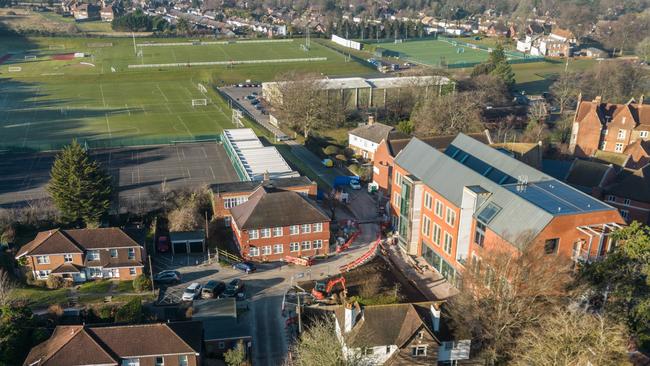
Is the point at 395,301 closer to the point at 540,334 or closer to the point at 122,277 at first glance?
the point at 540,334

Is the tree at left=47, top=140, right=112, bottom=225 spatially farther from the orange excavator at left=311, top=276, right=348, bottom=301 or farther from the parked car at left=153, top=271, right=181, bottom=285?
the orange excavator at left=311, top=276, right=348, bottom=301

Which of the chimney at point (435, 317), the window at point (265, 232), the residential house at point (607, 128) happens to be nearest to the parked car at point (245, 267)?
the window at point (265, 232)

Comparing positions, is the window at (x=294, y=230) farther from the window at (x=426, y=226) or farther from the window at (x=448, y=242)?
the window at (x=448, y=242)

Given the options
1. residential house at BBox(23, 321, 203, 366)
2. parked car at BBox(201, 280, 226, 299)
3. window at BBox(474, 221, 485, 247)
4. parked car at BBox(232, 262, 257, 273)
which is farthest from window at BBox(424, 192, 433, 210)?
residential house at BBox(23, 321, 203, 366)

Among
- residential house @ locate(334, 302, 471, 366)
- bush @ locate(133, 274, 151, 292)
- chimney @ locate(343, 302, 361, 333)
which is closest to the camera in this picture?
residential house @ locate(334, 302, 471, 366)

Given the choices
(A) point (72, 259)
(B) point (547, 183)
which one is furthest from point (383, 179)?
(A) point (72, 259)

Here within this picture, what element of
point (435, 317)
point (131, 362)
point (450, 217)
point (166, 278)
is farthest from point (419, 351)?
point (166, 278)

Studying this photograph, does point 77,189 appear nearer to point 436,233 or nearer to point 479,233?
point 436,233
